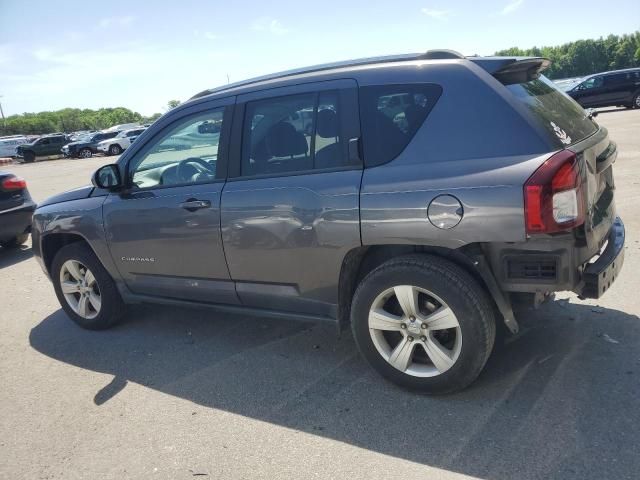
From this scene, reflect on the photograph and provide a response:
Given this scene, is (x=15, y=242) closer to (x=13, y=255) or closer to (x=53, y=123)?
(x=13, y=255)

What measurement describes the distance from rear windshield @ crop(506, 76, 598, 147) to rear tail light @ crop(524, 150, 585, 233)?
191 mm

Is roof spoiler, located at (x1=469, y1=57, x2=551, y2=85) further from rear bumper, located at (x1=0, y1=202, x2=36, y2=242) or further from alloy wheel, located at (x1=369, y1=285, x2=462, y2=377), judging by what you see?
rear bumper, located at (x1=0, y1=202, x2=36, y2=242)

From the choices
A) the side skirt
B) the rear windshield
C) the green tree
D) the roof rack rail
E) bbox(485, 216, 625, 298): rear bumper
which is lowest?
the side skirt

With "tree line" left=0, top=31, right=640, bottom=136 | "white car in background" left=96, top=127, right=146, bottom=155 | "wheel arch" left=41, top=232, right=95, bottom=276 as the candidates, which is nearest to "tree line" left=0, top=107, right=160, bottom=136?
"tree line" left=0, top=31, right=640, bottom=136

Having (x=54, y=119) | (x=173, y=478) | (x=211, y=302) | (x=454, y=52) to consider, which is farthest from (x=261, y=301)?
(x=54, y=119)

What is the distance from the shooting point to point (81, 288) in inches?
186

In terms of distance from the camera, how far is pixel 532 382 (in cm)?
Answer: 318

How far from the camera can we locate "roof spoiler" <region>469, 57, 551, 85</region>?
3.05 metres

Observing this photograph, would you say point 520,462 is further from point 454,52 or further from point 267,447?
point 454,52

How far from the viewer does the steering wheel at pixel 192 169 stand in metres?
3.88

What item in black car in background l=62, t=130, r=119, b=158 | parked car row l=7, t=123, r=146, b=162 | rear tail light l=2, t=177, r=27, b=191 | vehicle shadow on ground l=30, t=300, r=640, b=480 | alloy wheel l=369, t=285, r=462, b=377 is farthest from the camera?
black car in background l=62, t=130, r=119, b=158

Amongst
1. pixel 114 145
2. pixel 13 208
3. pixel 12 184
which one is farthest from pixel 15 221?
pixel 114 145

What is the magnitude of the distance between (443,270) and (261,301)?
1.34 metres

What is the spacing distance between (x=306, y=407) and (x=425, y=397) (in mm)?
701
